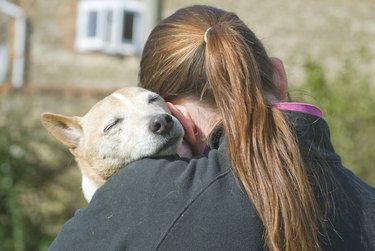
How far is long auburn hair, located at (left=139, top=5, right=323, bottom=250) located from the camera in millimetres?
2512

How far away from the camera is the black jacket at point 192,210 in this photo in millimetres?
2453

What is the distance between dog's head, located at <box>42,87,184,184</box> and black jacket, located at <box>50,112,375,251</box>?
0.33m

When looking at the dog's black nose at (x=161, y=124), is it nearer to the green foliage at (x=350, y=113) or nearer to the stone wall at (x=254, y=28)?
the green foliage at (x=350, y=113)

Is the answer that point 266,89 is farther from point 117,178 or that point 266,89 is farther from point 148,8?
point 148,8

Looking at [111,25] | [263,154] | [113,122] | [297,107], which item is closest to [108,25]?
[111,25]

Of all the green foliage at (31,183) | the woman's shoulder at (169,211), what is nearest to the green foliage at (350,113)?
the green foliage at (31,183)

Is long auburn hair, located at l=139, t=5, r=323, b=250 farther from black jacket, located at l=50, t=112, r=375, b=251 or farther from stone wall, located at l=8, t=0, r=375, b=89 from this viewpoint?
stone wall, located at l=8, t=0, r=375, b=89

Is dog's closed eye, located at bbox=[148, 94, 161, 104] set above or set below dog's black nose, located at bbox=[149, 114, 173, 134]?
above

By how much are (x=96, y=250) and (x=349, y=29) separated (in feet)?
45.6

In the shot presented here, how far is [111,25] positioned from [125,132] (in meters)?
14.3

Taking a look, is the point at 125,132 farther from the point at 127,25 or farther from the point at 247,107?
the point at 127,25

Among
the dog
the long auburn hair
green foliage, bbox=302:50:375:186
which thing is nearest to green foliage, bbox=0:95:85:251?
green foliage, bbox=302:50:375:186

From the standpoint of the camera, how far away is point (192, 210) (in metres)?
2.46

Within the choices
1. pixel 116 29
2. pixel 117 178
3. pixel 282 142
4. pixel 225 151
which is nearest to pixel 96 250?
pixel 117 178
